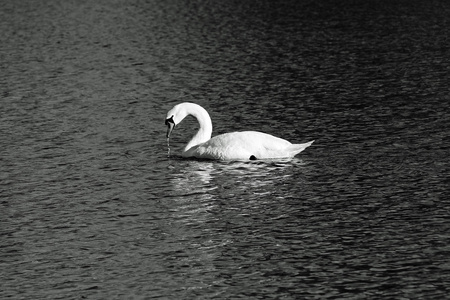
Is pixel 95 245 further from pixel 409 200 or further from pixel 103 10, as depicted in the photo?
pixel 103 10

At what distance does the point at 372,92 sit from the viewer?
42.6 metres

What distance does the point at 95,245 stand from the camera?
22.8m

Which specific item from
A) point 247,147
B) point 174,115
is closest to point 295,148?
point 247,147

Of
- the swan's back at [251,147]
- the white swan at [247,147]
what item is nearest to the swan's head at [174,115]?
the white swan at [247,147]

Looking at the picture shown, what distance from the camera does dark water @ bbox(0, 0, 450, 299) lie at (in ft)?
67.1

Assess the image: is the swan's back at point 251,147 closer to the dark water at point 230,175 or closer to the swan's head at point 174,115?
the dark water at point 230,175

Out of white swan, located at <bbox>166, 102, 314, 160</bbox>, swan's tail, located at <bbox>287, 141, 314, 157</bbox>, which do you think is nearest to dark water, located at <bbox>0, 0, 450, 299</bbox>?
white swan, located at <bbox>166, 102, 314, 160</bbox>

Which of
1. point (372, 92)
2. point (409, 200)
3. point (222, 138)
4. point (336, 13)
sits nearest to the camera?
point (409, 200)

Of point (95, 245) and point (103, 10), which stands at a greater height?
point (103, 10)

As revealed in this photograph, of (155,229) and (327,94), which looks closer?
(155,229)

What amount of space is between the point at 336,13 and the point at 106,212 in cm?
5322

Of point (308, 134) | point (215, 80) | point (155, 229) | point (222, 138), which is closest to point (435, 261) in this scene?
point (155, 229)

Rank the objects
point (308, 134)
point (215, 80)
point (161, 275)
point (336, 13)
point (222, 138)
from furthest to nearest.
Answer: point (336, 13) < point (215, 80) < point (308, 134) < point (222, 138) < point (161, 275)

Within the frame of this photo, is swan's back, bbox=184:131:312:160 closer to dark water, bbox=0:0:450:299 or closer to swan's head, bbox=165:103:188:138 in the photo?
dark water, bbox=0:0:450:299
